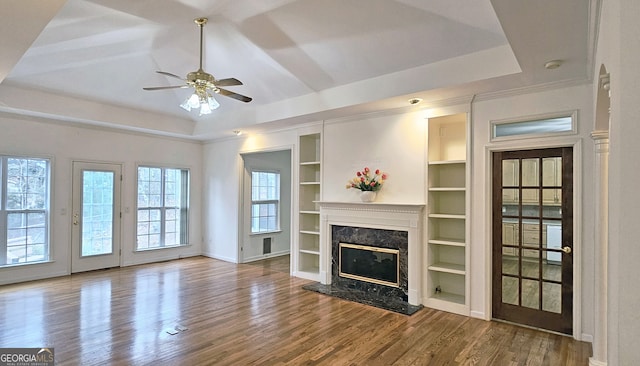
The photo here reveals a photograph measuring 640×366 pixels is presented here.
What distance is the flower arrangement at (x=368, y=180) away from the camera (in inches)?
199

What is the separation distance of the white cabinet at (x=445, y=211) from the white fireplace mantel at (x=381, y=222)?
0.14 metres

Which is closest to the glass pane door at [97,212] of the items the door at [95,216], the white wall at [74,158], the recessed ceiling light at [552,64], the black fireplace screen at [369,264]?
the door at [95,216]

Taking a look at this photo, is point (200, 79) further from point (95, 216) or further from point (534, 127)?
point (95, 216)

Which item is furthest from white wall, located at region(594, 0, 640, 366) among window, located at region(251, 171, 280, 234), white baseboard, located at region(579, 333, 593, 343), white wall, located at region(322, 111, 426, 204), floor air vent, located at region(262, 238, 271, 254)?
floor air vent, located at region(262, 238, 271, 254)

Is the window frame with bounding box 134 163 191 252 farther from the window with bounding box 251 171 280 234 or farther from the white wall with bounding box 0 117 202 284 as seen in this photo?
the window with bounding box 251 171 280 234

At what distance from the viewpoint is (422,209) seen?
4609mm

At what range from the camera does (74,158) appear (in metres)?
6.30

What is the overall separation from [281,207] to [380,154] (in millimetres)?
3961

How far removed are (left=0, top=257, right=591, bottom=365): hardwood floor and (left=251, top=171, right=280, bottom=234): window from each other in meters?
2.53

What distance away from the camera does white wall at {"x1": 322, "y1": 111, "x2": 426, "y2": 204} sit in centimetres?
475

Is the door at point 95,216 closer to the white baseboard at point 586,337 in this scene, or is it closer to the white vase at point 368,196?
the white vase at point 368,196

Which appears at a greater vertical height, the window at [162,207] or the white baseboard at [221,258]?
the window at [162,207]

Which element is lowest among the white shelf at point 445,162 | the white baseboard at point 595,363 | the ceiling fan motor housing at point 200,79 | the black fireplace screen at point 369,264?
the white baseboard at point 595,363

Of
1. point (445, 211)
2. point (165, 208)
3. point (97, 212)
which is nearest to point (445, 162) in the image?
point (445, 211)
